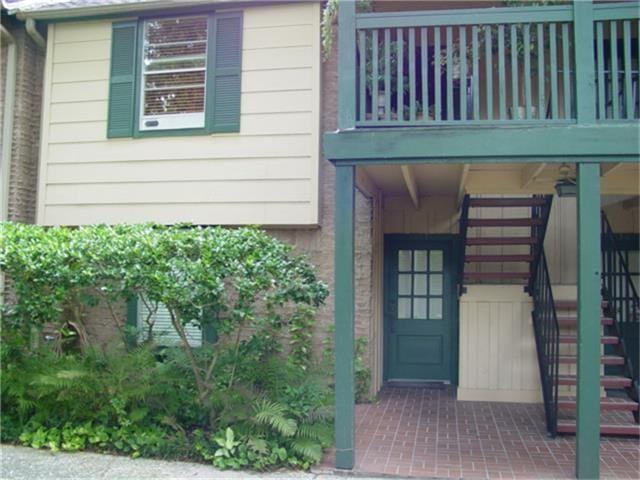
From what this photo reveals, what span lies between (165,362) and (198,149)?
2581 mm

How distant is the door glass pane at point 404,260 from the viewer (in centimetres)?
826

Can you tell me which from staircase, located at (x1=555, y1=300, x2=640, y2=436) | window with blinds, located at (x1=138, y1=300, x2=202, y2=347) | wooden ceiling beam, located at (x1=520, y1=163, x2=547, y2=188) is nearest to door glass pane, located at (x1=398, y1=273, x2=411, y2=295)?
staircase, located at (x1=555, y1=300, x2=640, y2=436)

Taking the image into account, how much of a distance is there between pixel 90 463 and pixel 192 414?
975 mm

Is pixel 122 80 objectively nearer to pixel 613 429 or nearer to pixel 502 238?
pixel 502 238

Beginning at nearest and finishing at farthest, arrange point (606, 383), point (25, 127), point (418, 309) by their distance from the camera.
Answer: point (606, 383), point (25, 127), point (418, 309)

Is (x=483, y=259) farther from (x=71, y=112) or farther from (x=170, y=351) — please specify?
(x=71, y=112)

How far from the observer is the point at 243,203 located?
668cm

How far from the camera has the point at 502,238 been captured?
707 cm

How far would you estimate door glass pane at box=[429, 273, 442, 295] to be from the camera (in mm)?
8188

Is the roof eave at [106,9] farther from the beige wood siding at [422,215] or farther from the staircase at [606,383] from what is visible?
the staircase at [606,383]

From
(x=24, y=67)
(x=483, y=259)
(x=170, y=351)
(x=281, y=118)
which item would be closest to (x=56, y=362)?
(x=170, y=351)

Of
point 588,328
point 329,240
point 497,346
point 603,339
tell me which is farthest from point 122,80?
point 603,339

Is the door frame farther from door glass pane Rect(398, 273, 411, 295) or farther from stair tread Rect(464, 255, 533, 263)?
stair tread Rect(464, 255, 533, 263)

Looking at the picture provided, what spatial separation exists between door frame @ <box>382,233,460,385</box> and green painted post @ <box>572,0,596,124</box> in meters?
3.56
